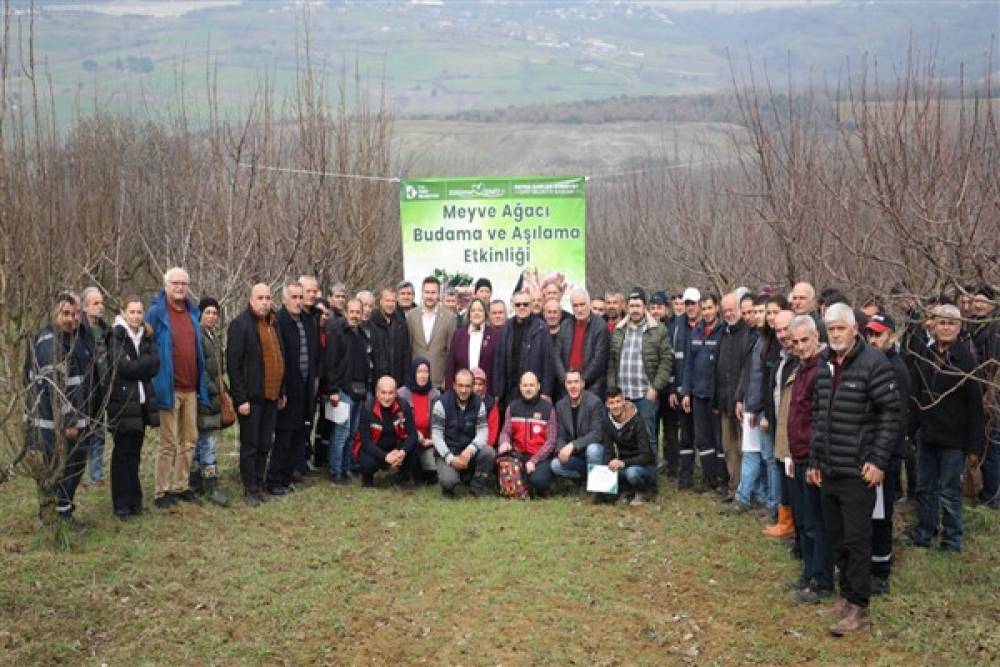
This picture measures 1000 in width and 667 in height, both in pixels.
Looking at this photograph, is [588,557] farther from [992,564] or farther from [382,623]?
[992,564]

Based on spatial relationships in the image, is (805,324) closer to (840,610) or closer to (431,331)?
(840,610)

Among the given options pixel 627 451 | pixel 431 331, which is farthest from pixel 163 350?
pixel 627 451

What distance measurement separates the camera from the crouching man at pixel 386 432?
11312mm

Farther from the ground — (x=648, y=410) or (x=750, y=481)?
(x=648, y=410)

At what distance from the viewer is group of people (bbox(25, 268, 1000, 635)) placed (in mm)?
7422

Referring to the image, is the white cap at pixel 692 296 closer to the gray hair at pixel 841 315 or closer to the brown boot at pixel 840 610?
the gray hair at pixel 841 315

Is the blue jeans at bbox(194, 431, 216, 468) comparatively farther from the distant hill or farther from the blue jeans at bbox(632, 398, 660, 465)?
the distant hill

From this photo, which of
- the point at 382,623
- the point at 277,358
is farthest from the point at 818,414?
the point at 277,358

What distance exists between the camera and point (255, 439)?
413 inches

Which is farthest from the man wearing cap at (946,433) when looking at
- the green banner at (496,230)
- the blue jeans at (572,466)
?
the green banner at (496,230)

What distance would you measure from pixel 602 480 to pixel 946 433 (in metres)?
3.65

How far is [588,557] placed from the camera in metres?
8.88

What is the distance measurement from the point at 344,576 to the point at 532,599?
168 centimetres

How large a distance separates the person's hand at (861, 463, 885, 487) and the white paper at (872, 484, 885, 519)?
1.59 feet
